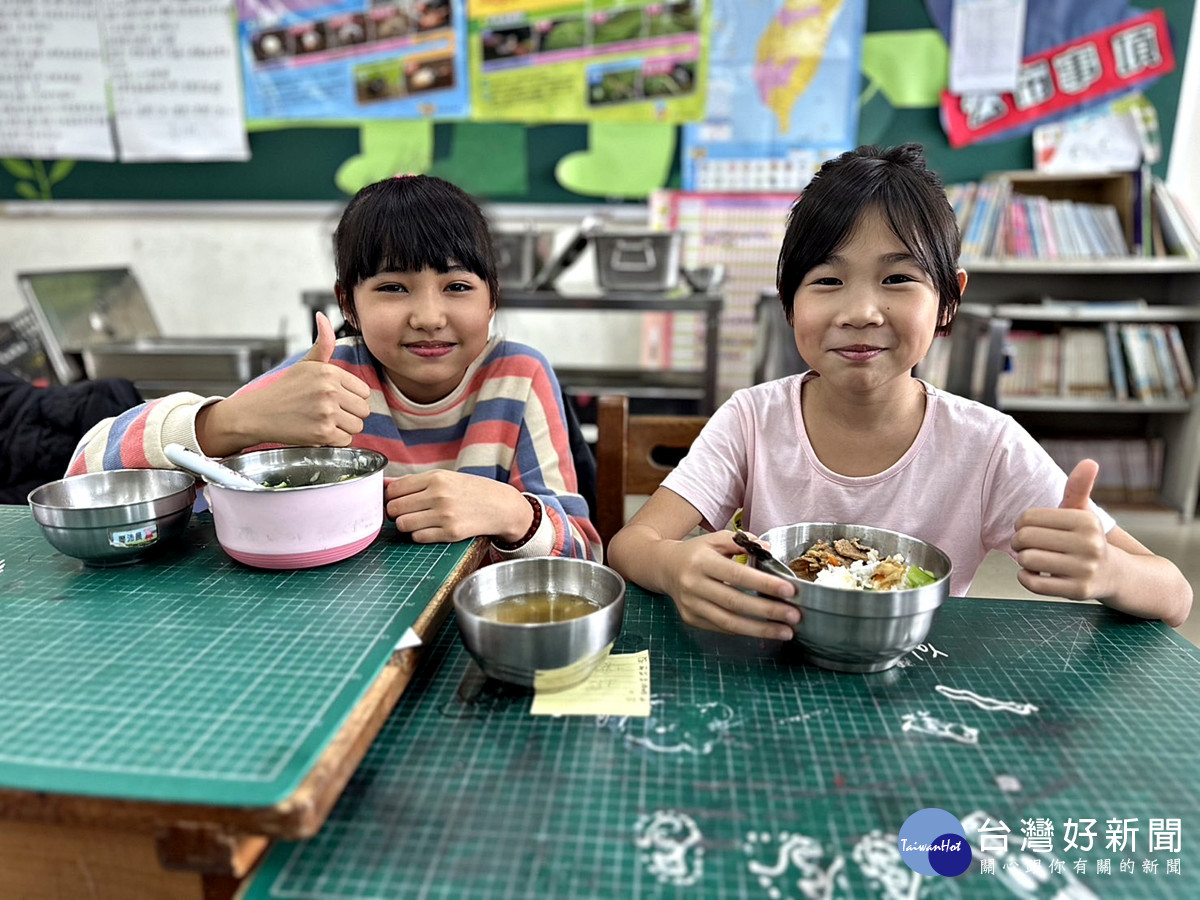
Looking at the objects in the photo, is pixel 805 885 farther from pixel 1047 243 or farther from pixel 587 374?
pixel 1047 243

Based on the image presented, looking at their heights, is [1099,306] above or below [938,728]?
above

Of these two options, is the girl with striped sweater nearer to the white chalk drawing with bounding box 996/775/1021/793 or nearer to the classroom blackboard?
the white chalk drawing with bounding box 996/775/1021/793

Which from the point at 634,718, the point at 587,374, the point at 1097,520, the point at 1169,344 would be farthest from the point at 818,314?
the point at 1169,344

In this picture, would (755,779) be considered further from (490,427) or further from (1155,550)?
(1155,550)

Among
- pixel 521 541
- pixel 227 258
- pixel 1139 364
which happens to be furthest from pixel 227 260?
pixel 1139 364

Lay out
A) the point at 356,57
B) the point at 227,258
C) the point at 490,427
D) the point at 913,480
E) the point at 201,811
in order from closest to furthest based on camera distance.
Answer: the point at 201,811, the point at 913,480, the point at 490,427, the point at 356,57, the point at 227,258

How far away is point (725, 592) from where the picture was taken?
0.82 metres

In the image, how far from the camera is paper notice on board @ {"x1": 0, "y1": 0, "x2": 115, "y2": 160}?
3.56 m

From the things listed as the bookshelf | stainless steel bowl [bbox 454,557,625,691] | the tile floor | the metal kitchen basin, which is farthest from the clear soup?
the bookshelf

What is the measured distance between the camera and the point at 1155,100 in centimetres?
333

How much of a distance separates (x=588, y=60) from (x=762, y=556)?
125 inches

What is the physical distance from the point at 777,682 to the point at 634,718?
0.16 m

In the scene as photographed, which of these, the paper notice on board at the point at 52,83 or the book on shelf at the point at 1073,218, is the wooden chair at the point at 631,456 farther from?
the paper notice on board at the point at 52,83

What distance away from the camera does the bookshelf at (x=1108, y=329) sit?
3256 millimetres
